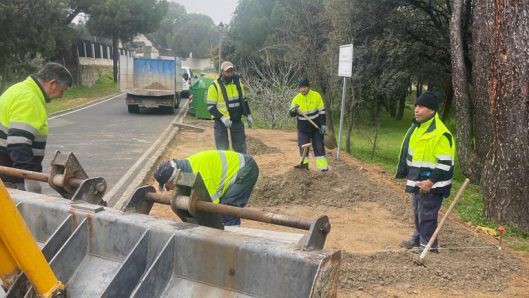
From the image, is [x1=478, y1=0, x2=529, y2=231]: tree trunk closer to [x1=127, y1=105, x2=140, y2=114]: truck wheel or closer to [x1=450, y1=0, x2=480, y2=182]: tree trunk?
[x1=450, y1=0, x2=480, y2=182]: tree trunk

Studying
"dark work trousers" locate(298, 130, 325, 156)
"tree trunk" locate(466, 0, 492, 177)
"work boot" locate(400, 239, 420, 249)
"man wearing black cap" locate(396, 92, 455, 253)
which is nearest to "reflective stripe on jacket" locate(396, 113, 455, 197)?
"man wearing black cap" locate(396, 92, 455, 253)

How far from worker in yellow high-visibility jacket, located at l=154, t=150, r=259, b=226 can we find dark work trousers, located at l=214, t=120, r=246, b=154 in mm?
3866

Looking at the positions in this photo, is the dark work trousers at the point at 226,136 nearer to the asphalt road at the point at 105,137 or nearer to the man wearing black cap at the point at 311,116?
the man wearing black cap at the point at 311,116

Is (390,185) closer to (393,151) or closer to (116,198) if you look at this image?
(116,198)

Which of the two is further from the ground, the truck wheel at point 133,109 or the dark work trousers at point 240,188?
the dark work trousers at point 240,188

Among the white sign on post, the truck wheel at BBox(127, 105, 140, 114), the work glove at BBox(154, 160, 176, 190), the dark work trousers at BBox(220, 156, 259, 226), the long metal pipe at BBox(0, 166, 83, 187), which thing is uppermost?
the white sign on post

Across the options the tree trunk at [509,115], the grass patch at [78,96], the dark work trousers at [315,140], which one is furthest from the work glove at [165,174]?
the grass patch at [78,96]

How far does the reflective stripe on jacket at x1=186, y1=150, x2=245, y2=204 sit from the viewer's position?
4.14 m

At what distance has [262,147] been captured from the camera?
12.1 metres

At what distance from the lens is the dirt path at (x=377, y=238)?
4.48m

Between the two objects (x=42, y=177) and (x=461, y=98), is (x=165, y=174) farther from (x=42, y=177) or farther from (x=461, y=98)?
(x=461, y=98)

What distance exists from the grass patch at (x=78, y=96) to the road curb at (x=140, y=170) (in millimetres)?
8375

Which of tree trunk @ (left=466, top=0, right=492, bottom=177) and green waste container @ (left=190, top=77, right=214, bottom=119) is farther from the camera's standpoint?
green waste container @ (left=190, top=77, right=214, bottom=119)

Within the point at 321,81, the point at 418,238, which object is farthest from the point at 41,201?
the point at 321,81
